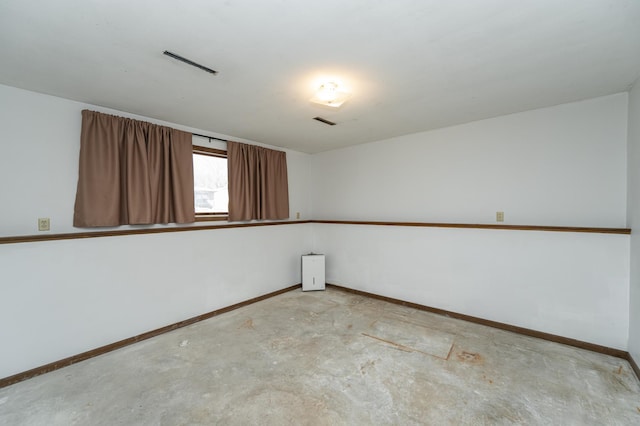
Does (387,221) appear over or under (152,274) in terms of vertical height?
over

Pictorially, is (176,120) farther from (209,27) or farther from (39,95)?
(209,27)

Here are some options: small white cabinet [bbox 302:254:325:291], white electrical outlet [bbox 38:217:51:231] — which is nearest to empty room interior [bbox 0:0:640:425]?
white electrical outlet [bbox 38:217:51:231]

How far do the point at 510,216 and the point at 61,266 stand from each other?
4654mm

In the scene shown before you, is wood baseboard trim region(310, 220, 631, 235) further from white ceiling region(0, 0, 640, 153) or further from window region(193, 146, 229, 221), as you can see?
window region(193, 146, 229, 221)

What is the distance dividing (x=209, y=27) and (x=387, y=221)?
3323 millimetres

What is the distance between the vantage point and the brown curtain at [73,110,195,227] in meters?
2.60

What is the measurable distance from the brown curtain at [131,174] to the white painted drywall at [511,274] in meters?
2.68

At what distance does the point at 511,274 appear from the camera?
3006 mm

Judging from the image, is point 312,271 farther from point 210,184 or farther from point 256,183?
point 210,184

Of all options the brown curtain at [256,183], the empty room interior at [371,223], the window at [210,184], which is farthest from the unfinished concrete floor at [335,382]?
the brown curtain at [256,183]

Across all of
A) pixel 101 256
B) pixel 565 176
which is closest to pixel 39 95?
pixel 101 256

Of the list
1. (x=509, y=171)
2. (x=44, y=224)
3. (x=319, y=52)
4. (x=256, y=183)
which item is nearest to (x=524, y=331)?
(x=509, y=171)

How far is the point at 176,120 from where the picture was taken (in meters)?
3.18

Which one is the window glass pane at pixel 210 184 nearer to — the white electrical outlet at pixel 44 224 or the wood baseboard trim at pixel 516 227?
the white electrical outlet at pixel 44 224
